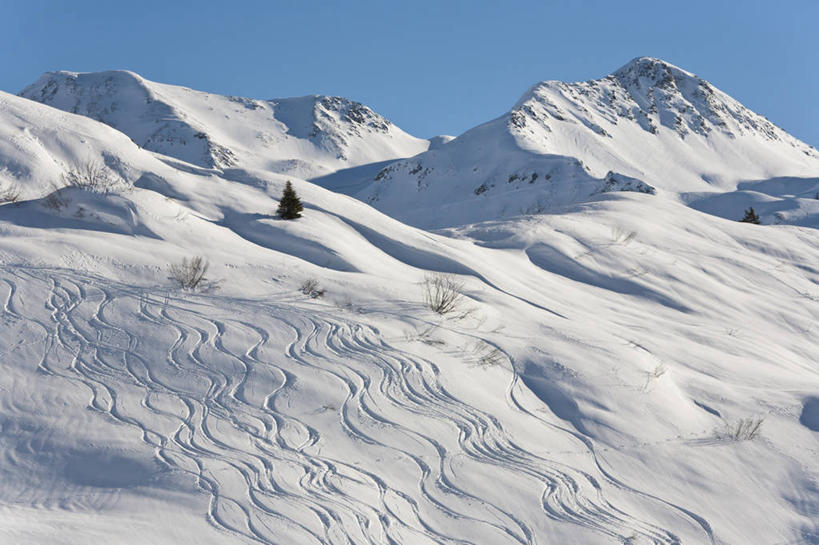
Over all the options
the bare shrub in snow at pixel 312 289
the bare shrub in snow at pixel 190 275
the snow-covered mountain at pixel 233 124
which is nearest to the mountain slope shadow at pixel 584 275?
the bare shrub in snow at pixel 312 289

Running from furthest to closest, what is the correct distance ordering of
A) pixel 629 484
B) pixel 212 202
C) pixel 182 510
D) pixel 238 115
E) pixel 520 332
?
pixel 238 115 → pixel 212 202 → pixel 520 332 → pixel 629 484 → pixel 182 510

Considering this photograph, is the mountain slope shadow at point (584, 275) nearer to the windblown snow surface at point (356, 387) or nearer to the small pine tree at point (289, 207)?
the windblown snow surface at point (356, 387)

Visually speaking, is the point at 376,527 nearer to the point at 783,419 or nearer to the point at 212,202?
the point at 783,419

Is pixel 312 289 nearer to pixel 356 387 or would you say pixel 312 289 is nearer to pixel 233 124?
pixel 356 387

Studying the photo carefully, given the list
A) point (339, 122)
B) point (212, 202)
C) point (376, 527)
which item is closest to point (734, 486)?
point (376, 527)

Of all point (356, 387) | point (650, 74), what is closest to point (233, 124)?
point (650, 74)

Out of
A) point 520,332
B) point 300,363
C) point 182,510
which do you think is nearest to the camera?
point 182,510
